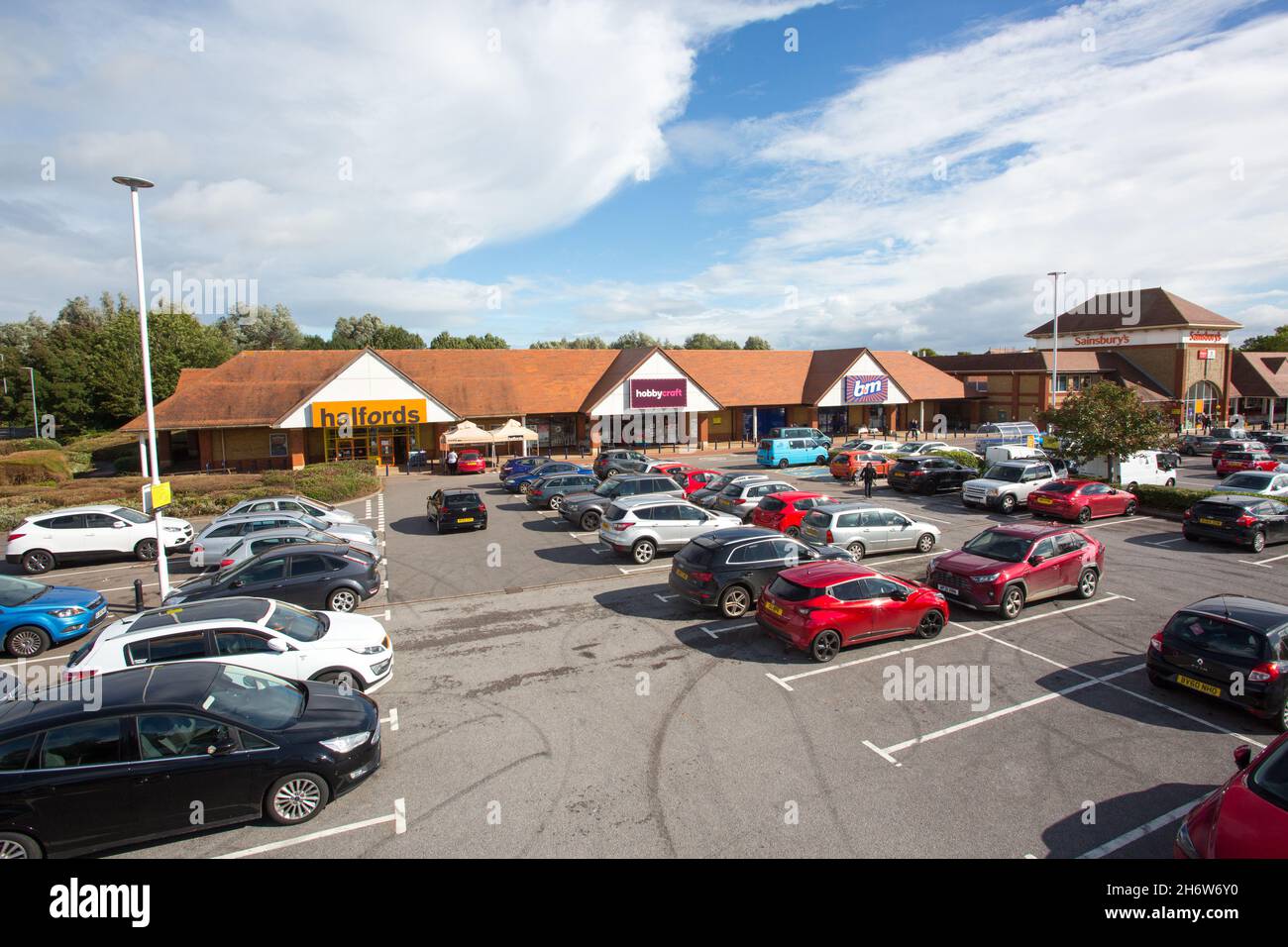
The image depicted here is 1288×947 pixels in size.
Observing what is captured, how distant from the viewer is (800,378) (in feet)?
173

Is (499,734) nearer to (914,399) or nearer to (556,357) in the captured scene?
(556,357)

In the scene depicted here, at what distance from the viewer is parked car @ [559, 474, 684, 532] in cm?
2305

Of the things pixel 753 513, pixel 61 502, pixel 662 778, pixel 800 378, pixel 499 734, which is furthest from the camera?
pixel 800 378

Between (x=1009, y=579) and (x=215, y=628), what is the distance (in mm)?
13539

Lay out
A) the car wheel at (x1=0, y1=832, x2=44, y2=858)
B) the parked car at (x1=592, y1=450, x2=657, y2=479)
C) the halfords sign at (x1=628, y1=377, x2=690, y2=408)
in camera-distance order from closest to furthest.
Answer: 1. the car wheel at (x1=0, y1=832, x2=44, y2=858)
2. the parked car at (x1=592, y1=450, x2=657, y2=479)
3. the halfords sign at (x1=628, y1=377, x2=690, y2=408)

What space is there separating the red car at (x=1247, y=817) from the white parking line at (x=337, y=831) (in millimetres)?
7308

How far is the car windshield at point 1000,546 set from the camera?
1429cm

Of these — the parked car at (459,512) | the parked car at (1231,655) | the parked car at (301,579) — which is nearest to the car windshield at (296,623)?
the parked car at (301,579)

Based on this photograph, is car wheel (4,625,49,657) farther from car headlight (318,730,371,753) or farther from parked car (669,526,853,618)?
parked car (669,526,853,618)

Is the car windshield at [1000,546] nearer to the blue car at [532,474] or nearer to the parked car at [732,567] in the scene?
the parked car at [732,567]

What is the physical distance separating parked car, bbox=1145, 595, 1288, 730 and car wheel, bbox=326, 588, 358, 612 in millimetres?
14173

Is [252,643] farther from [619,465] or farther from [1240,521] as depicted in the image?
[1240,521]

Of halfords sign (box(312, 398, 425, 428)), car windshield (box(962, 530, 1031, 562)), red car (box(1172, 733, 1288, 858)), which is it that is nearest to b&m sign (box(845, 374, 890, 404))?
halfords sign (box(312, 398, 425, 428))

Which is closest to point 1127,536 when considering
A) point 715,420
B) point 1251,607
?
Answer: point 1251,607
